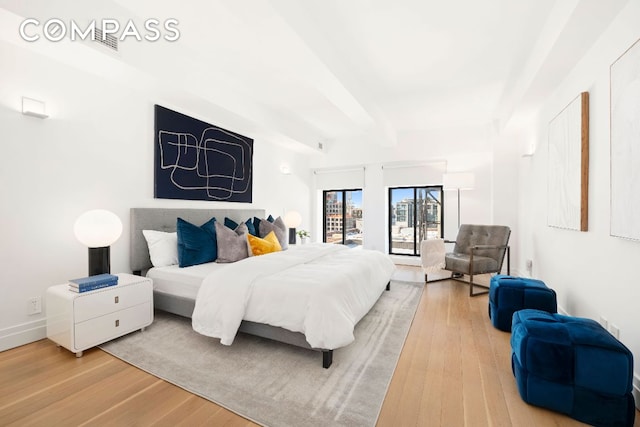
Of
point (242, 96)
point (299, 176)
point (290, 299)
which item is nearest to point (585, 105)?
point (290, 299)

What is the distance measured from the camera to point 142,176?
327 centimetres

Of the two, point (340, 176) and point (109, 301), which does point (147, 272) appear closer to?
point (109, 301)

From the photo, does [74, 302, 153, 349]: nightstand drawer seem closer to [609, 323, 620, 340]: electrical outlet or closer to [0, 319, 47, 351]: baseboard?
[0, 319, 47, 351]: baseboard

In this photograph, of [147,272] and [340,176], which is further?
[340,176]

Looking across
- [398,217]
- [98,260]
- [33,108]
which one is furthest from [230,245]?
[398,217]

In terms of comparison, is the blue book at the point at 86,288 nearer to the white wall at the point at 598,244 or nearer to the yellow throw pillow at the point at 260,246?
the yellow throw pillow at the point at 260,246

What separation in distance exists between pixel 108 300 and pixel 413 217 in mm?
5450

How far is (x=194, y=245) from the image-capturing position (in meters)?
3.14

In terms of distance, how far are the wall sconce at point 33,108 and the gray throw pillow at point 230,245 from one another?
6.02 ft

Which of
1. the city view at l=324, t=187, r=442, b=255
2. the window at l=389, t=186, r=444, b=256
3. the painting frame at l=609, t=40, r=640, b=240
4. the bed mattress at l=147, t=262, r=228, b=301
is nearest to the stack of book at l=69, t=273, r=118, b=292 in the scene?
the bed mattress at l=147, t=262, r=228, b=301

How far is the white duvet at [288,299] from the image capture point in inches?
80.0

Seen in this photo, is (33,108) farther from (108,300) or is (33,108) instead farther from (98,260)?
(108,300)

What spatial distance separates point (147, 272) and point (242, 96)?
259cm

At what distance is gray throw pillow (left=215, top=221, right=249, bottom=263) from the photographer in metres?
3.31
